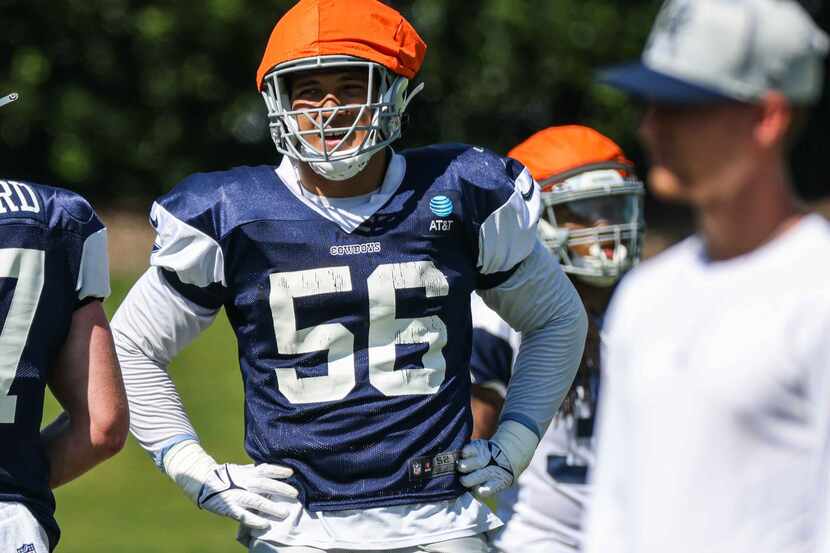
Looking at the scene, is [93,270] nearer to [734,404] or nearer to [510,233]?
[510,233]

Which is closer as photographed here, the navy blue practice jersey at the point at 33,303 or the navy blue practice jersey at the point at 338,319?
the navy blue practice jersey at the point at 33,303

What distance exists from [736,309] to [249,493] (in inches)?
55.7

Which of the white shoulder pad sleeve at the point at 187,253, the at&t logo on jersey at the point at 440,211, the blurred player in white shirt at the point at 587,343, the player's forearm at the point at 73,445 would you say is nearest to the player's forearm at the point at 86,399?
the player's forearm at the point at 73,445

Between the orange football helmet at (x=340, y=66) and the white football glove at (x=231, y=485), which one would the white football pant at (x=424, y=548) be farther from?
the orange football helmet at (x=340, y=66)

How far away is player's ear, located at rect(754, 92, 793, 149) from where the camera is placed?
2.00 m

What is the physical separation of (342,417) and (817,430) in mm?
1357

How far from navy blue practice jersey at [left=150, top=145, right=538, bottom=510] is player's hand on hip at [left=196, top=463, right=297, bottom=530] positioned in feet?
0.16

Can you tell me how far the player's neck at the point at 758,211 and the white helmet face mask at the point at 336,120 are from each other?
1195mm

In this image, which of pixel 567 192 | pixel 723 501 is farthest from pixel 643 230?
→ pixel 723 501

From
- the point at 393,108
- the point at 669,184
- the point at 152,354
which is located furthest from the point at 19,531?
the point at 669,184

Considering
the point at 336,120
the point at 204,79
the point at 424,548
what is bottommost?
the point at 204,79

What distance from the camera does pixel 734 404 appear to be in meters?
1.98

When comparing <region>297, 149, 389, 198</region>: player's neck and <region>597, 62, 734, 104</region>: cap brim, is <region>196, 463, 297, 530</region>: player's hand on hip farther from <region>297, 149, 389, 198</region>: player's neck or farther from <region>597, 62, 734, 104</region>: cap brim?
<region>597, 62, 734, 104</region>: cap brim

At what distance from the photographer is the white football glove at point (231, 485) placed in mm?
3104
